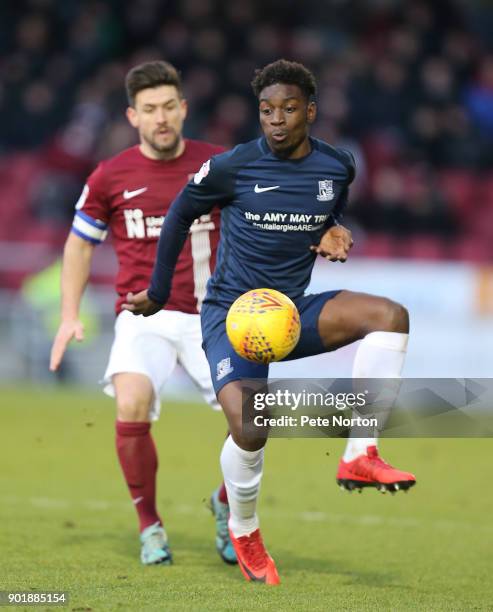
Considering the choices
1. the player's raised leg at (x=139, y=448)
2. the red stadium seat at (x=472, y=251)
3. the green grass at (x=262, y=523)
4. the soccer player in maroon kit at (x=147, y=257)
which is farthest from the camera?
the red stadium seat at (x=472, y=251)

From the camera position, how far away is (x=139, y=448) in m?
7.29

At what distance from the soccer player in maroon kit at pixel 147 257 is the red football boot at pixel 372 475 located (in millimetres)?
1302

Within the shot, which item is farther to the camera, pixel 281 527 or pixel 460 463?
pixel 460 463

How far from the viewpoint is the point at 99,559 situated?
7031mm

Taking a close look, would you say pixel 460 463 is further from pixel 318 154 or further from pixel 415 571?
pixel 318 154

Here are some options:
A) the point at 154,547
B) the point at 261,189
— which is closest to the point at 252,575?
the point at 154,547

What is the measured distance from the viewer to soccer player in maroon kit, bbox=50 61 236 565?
287 inches

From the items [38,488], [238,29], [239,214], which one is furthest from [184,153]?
[238,29]

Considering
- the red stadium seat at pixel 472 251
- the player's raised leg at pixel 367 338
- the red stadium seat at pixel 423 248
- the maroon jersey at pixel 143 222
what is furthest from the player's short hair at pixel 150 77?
the red stadium seat at pixel 472 251

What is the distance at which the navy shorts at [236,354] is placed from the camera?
20.6ft

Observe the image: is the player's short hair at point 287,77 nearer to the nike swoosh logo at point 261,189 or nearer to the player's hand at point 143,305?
the nike swoosh logo at point 261,189

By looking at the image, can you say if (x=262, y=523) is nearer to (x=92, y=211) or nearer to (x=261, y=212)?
(x=92, y=211)

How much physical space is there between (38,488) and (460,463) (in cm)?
399

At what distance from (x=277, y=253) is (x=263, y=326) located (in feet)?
2.05
